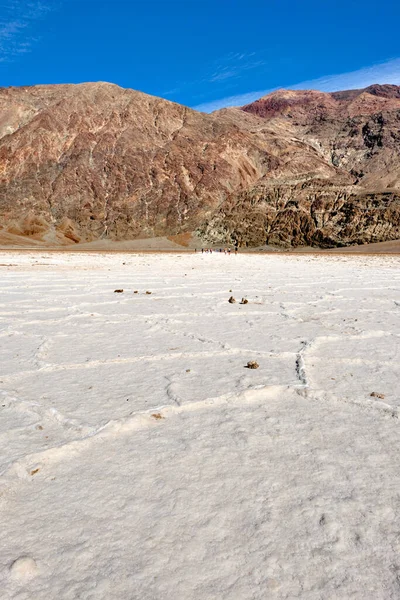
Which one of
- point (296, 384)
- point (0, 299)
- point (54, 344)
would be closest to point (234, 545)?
point (296, 384)

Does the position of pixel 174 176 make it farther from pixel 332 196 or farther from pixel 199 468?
pixel 199 468

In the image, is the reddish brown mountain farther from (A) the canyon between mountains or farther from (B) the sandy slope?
(B) the sandy slope

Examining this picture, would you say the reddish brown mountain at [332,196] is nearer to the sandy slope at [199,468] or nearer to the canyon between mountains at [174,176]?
the canyon between mountains at [174,176]

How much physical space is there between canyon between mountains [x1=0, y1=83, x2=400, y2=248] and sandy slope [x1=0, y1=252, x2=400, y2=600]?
5233 cm

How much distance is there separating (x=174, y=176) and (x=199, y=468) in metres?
63.5

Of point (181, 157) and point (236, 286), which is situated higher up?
point (181, 157)

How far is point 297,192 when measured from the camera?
59344 millimetres

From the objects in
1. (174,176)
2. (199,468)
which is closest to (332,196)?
(174,176)

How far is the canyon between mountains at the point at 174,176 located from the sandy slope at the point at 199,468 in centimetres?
5233

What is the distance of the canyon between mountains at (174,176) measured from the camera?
56125 mm

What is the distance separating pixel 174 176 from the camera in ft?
205

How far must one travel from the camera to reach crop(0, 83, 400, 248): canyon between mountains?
5612cm

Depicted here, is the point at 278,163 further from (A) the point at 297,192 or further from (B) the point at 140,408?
(B) the point at 140,408

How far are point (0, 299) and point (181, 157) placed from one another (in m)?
60.1
